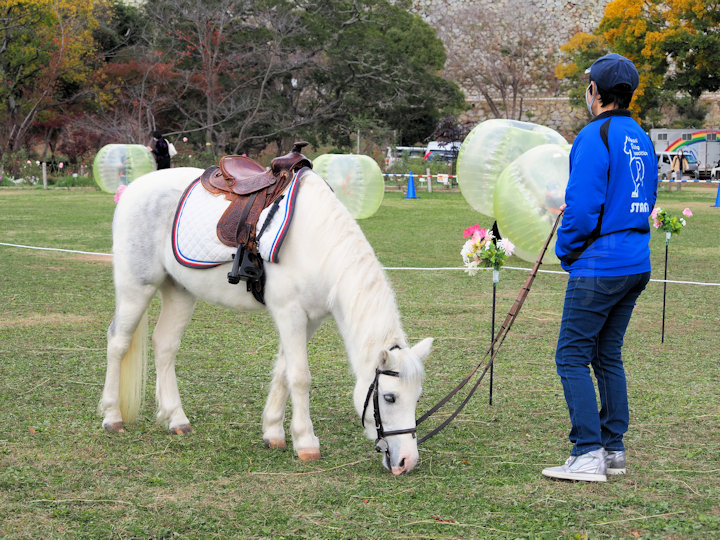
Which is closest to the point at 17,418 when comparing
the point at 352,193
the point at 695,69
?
the point at 352,193

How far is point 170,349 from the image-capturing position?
15.3ft

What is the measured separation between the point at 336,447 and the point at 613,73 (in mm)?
2264

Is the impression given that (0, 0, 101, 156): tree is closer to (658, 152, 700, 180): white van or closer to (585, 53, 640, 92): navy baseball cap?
(658, 152, 700, 180): white van

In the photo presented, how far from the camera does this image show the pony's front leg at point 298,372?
4035mm

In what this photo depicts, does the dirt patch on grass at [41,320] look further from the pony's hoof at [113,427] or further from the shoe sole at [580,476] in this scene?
the shoe sole at [580,476]

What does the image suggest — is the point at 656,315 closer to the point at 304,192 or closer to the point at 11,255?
the point at 304,192

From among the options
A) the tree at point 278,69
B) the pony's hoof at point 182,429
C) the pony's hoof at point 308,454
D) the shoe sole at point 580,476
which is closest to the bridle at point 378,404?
the pony's hoof at point 308,454

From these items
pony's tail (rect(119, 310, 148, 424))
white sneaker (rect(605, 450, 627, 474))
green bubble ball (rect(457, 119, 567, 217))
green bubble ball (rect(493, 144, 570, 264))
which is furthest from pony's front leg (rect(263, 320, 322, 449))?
green bubble ball (rect(457, 119, 567, 217))

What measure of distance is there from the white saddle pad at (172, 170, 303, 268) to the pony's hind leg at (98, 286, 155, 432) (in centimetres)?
43

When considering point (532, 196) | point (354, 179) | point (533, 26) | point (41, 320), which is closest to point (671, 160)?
point (354, 179)

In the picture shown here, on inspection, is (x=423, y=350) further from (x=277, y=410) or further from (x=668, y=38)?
(x=668, y=38)

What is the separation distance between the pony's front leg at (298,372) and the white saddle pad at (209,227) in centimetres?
30

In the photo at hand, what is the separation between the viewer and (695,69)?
104 ft

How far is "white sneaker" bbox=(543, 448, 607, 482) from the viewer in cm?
367
